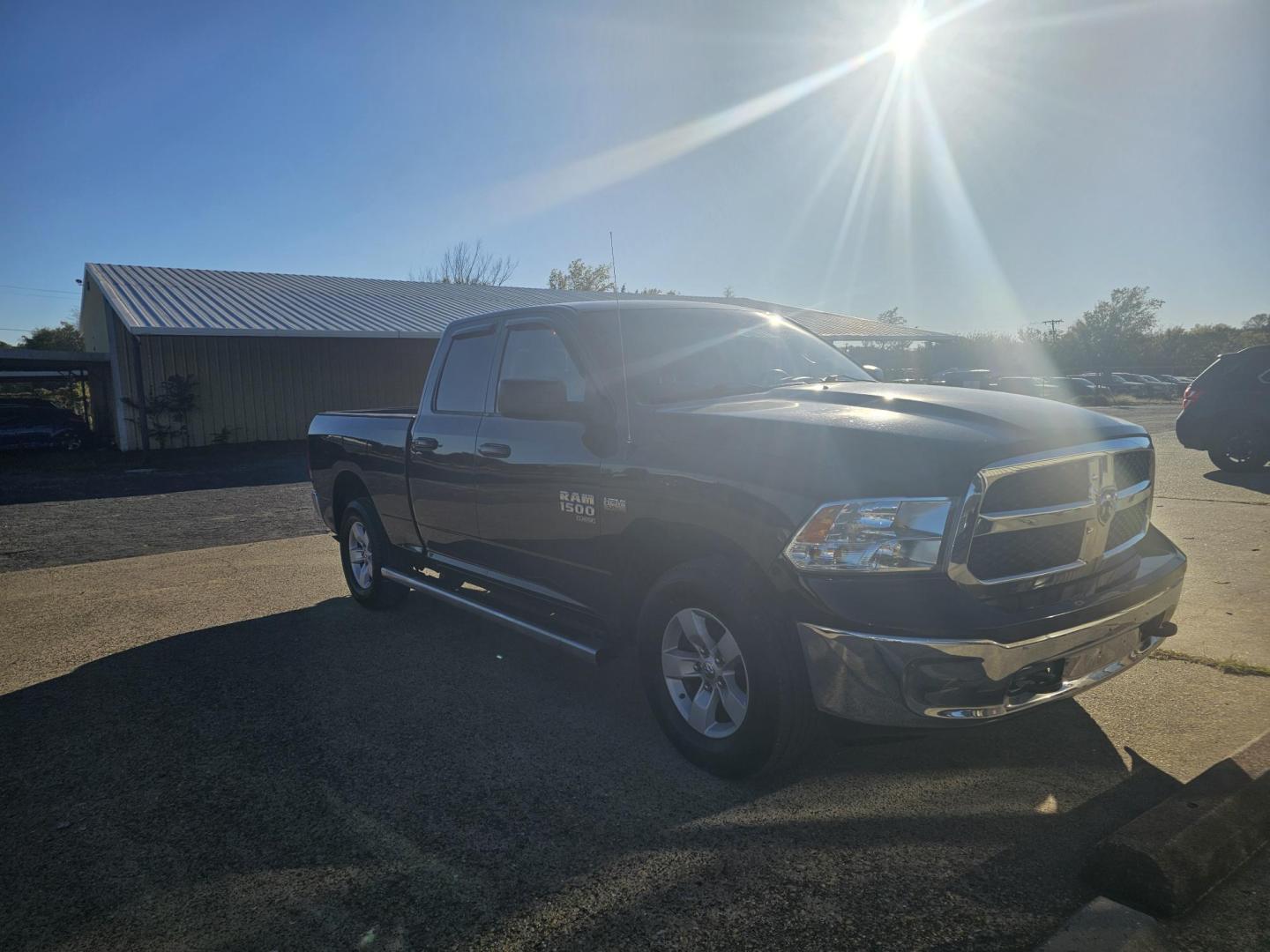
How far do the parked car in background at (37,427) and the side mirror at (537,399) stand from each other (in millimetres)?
22244

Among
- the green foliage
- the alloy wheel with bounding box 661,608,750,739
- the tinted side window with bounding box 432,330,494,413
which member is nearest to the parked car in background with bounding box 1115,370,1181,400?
the green foliage

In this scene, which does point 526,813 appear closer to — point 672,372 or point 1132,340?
point 672,372

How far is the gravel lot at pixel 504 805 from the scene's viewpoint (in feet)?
8.39

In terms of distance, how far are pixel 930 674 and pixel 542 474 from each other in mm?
2126

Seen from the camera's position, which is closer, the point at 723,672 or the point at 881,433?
the point at 881,433

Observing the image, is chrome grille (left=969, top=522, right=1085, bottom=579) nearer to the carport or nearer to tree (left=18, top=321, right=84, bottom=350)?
the carport

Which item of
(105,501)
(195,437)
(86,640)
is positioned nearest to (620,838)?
(86,640)

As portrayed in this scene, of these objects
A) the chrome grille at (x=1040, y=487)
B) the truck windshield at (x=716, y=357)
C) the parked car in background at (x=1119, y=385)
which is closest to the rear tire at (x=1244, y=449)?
the truck windshield at (x=716, y=357)

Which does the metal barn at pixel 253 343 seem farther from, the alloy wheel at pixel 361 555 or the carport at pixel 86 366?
the alloy wheel at pixel 361 555

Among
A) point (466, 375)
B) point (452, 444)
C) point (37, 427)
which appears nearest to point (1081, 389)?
point (37, 427)

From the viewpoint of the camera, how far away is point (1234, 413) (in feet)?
38.5

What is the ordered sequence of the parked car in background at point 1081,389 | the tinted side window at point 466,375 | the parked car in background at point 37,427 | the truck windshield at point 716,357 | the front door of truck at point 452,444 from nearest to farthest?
the truck windshield at point 716,357
the front door of truck at point 452,444
the tinted side window at point 466,375
the parked car in background at point 37,427
the parked car in background at point 1081,389

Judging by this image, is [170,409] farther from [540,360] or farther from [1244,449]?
[1244,449]

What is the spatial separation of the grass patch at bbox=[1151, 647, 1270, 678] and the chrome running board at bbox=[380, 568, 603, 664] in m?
2.81
